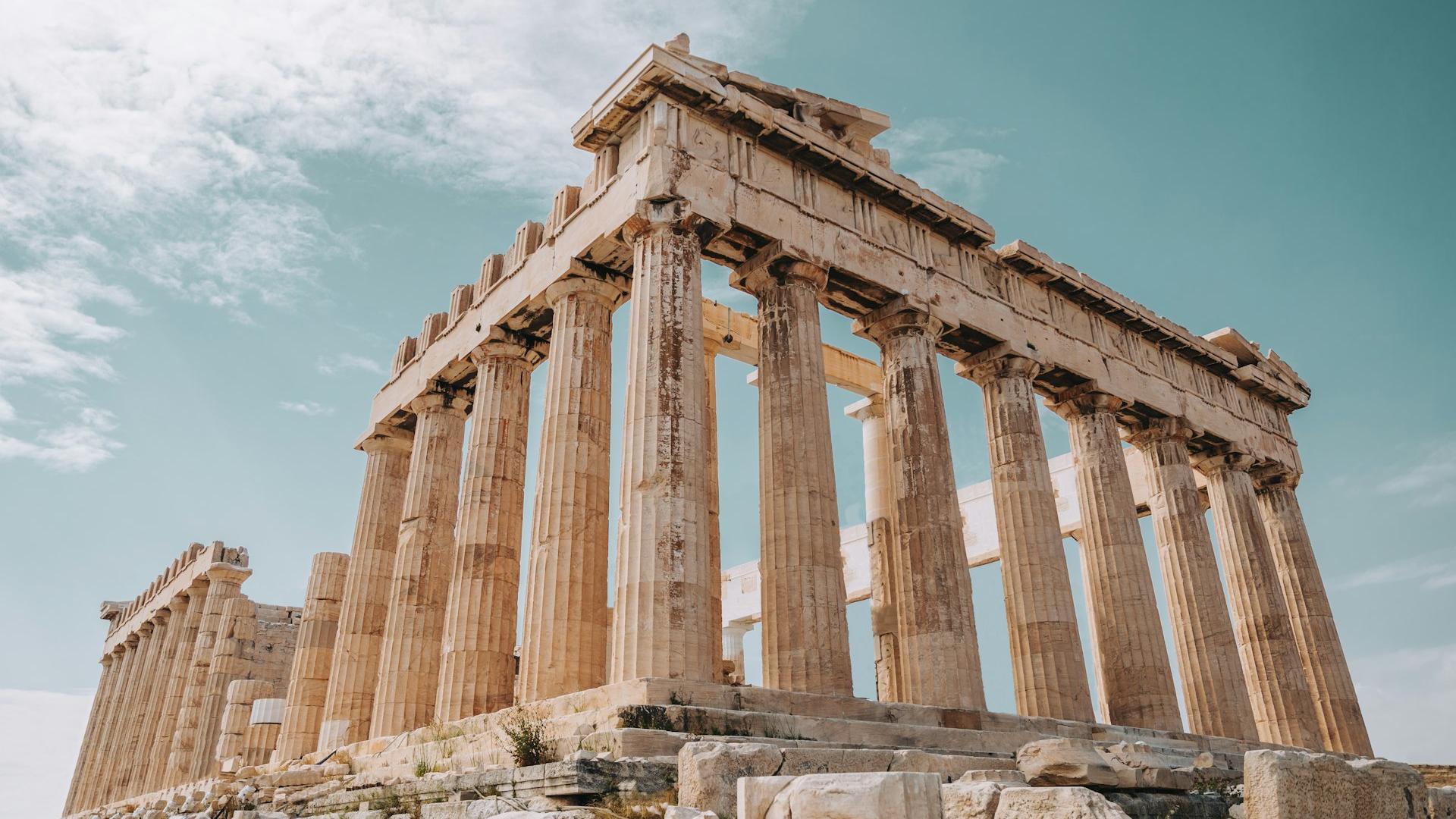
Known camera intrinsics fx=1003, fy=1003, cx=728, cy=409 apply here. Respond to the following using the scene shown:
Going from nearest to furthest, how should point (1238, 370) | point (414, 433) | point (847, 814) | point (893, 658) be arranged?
point (847, 814), point (893, 658), point (414, 433), point (1238, 370)

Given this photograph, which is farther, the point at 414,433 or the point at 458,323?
the point at 414,433

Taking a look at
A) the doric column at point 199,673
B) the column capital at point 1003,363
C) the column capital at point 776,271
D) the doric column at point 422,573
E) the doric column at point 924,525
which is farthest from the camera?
the doric column at point 199,673

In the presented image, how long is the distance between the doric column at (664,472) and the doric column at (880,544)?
7.14 m

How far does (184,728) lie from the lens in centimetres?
3347

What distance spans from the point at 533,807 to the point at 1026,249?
1875 cm

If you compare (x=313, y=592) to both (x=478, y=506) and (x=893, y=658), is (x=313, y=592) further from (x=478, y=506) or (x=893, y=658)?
(x=893, y=658)

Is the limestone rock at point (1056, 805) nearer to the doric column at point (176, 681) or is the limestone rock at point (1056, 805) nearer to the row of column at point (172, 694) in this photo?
the row of column at point (172, 694)

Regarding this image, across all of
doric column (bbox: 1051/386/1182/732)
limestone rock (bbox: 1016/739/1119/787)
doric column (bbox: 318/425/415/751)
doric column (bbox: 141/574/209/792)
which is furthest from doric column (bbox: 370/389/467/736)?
doric column (bbox: 141/574/209/792)

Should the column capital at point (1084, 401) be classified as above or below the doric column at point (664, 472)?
above

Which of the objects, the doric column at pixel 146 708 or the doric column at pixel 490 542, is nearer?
the doric column at pixel 490 542

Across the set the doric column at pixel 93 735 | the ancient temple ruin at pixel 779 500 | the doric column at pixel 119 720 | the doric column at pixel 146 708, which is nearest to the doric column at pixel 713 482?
the ancient temple ruin at pixel 779 500

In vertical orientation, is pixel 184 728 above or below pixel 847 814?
above

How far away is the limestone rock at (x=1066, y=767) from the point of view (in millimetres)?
7906

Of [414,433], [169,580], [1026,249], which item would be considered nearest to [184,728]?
[169,580]
